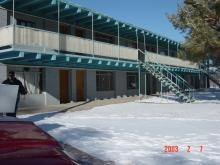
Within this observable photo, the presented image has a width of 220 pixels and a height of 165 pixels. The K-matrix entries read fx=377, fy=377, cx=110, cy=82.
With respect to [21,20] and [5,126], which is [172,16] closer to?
[21,20]

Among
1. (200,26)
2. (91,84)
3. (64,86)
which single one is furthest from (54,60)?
(200,26)

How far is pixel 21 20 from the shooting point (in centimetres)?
2048

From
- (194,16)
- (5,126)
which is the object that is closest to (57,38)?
(194,16)

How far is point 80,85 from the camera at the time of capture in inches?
1000

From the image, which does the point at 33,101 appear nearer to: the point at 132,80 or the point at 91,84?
the point at 91,84

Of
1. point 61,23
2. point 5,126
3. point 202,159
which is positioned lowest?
point 202,159

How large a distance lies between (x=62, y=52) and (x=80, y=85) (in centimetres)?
410

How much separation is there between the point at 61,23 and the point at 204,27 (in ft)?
28.9

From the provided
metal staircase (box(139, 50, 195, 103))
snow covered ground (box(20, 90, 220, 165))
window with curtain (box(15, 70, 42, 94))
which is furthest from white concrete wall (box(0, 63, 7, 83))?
metal staircase (box(139, 50, 195, 103))

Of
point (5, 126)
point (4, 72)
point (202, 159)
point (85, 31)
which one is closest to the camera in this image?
point (5, 126)

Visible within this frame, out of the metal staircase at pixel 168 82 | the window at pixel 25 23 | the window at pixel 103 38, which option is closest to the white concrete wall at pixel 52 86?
the window at pixel 25 23

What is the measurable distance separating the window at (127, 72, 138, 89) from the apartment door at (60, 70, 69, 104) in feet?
30.8

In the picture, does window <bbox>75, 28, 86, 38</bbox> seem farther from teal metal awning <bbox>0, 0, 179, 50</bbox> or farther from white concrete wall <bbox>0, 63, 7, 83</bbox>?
white concrete wall <bbox>0, 63, 7, 83</bbox>

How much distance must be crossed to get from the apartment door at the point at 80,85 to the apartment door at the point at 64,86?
111 centimetres
